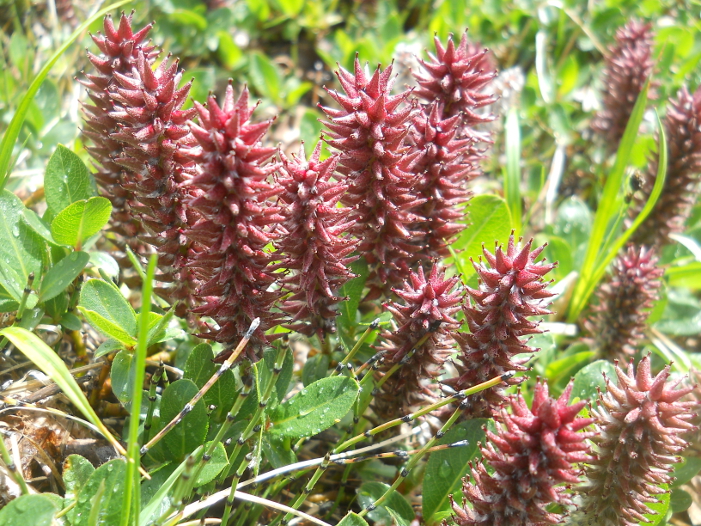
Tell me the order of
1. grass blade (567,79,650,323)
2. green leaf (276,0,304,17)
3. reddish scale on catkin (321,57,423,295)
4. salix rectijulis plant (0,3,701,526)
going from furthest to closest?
1. green leaf (276,0,304,17)
2. grass blade (567,79,650,323)
3. reddish scale on catkin (321,57,423,295)
4. salix rectijulis plant (0,3,701,526)

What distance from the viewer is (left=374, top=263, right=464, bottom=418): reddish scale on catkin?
2236 millimetres

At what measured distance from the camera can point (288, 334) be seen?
2447 millimetres

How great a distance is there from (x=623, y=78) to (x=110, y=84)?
3.47 metres

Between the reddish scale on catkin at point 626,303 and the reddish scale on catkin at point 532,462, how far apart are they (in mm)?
1394

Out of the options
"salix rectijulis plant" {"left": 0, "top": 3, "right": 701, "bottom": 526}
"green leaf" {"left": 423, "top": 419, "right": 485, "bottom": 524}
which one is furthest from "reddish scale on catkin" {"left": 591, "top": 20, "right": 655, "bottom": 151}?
"green leaf" {"left": 423, "top": 419, "right": 485, "bottom": 524}

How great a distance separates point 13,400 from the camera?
2416 millimetres

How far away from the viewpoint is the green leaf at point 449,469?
2406 mm

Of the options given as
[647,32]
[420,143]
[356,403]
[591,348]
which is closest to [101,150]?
[420,143]

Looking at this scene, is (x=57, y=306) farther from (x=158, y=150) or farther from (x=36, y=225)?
(x=158, y=150)

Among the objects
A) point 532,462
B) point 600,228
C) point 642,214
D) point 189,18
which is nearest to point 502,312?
point 532,462

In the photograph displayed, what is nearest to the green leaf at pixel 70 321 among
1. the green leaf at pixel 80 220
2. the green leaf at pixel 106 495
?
the green leaf at pixel 80 220

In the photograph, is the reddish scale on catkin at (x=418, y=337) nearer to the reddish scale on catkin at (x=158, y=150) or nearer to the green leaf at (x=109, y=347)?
the reddish scale on catkin at (x=158, y=150)

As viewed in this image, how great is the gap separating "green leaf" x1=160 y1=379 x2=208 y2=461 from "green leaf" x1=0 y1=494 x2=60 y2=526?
515 millimetres

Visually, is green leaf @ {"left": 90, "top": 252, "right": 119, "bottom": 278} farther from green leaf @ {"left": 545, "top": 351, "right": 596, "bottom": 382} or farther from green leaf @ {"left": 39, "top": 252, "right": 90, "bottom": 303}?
green leaf @ {"left": 545, "top": 351, "right": 596, "bottom": 382}
